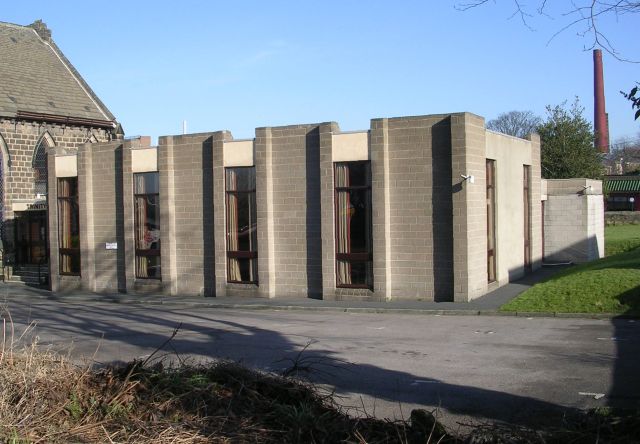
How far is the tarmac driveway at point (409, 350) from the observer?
8672 millimetres

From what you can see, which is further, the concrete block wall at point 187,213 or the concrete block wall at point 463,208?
the concrete block wall at point 187,213

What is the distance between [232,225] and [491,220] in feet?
26.1

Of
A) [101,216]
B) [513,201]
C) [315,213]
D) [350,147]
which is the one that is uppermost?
[350,147]

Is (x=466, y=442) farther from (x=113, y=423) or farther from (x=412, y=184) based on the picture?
(x=412, y=184)

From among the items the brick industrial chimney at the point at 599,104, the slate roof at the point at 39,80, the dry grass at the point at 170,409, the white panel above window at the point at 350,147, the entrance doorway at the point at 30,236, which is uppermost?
the brick industrial chimney at the point at 599,104

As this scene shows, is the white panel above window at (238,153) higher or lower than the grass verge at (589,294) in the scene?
higher

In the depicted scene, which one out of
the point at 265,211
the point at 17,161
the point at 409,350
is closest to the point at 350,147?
the point at 265,211

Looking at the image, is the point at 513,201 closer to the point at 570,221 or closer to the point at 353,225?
the point at 570,221

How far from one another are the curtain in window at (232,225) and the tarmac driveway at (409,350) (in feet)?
9.22

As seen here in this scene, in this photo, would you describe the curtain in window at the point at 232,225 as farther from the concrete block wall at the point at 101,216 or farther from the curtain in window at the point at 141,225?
the concrete block wall at the point at 101,216

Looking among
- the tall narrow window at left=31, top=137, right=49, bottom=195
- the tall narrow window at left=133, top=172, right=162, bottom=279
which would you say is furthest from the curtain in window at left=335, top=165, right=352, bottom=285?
the tall narrow window at left=31, top=137, right=49, bottom=195

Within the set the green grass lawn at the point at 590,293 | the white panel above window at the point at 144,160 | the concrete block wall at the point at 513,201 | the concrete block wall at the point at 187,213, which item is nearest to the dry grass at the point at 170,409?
the green grass lawn at the point at 590,293

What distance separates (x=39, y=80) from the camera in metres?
36.7

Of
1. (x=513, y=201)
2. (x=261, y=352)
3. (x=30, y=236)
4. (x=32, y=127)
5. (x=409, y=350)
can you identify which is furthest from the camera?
(x=32, y=127)
